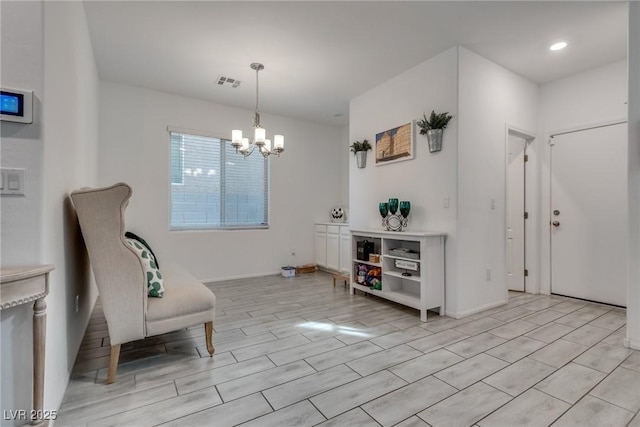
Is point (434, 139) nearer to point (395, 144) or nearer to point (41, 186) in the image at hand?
point (395, 144)

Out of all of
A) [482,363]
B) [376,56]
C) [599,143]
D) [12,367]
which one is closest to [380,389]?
[482,363]

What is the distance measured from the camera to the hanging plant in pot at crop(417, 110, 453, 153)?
123 inches

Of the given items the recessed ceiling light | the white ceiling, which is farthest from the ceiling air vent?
the recessed ceiling light

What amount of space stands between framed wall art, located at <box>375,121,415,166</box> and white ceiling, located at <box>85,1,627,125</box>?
2.27ft

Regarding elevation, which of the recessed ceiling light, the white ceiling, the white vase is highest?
the white ceiling

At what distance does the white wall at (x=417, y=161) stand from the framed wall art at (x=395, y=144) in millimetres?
64

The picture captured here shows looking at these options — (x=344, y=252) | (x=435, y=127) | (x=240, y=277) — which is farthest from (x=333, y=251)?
(x=435, y=127)

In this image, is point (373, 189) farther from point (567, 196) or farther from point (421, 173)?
point (567, 196)

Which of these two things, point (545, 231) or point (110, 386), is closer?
point (110, 386)

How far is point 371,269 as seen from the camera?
147 inches

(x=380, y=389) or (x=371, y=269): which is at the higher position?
(x=371, y=269)

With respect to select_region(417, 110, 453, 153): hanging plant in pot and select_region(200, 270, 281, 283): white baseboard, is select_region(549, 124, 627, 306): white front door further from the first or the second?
select_region(200, 270, 281, 283): white baseboard

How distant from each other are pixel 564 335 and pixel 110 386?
3.42 meters

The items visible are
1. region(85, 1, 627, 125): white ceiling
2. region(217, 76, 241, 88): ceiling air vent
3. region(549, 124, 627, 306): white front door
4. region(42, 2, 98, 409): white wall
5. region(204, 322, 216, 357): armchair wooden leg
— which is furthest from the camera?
region(217, 76, 241, 88): ceiling air vent
